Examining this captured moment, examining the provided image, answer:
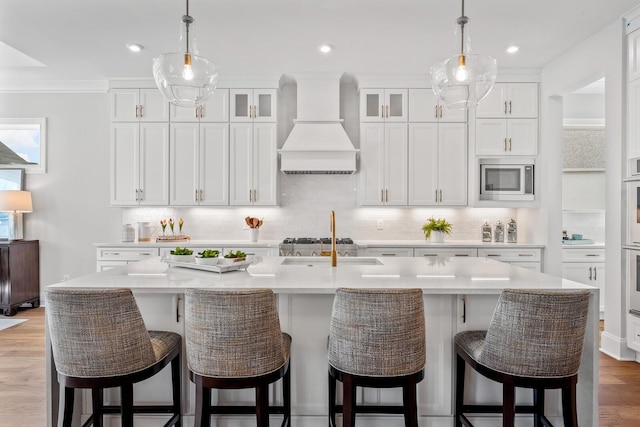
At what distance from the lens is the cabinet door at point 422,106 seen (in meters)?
4.66

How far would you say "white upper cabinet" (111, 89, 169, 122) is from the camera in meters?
4.65

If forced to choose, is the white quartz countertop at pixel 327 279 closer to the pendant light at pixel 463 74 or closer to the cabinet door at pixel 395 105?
the pendant light at pixel 463 74

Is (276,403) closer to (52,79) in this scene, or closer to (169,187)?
(169,187)

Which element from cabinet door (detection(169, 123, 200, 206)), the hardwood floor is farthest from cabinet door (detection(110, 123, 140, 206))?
the hardwood floor

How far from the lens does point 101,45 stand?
153 inches

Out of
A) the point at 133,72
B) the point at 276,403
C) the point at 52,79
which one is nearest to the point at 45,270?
the point at 52,79

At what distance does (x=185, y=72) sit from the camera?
2.34 metres

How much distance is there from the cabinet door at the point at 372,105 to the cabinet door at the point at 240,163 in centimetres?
134

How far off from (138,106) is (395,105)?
3032 millimetres

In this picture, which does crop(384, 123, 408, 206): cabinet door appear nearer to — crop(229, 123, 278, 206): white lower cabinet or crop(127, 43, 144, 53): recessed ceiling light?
crop(229, 123, 278, 206): white lower cabinet

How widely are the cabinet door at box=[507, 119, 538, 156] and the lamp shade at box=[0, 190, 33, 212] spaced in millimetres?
5800

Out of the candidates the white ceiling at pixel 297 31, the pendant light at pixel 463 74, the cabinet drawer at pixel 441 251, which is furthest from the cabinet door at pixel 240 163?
the pendant light at pixel 463 74

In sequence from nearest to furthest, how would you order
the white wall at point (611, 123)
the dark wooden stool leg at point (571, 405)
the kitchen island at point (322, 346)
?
the dark wooden stool leg at point (571, 405), the kitchen island at point (322, 346), the white wall at point (611, 123)

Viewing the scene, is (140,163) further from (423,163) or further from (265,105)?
(423,163)
